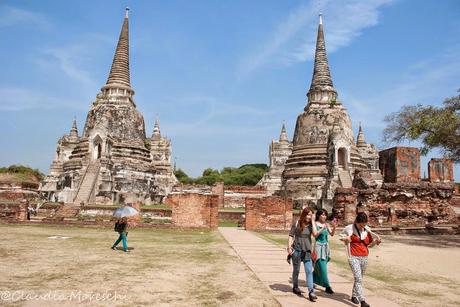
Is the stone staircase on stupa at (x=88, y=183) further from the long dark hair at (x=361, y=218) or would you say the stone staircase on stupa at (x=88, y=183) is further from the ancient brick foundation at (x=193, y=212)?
the long dark hair at (x=361, y=218)

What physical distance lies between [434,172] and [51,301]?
32.9 m

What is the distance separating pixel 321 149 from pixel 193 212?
1907 centimetres

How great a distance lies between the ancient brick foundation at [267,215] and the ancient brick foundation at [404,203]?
11.4 feet

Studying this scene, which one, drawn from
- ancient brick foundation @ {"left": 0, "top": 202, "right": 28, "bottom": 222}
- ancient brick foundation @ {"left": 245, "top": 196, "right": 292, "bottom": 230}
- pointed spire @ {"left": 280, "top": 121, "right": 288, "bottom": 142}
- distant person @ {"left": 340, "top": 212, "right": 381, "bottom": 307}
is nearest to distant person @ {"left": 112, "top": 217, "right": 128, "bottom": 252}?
distant person @ {"left": 340, "top": 212, "right": 381, "bottom": 307}

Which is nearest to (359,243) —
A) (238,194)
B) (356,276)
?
(356,276)

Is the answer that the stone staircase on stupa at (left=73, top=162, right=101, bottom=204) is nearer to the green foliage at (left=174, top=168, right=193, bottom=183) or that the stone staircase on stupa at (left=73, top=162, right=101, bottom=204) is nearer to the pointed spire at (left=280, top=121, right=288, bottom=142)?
the pointed spire at (left=280, top=121, right=288, bottom=142)

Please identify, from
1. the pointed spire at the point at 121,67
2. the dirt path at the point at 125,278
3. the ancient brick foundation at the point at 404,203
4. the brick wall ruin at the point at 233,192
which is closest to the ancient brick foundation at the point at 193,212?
the ancient brick foundation at the point at 404,203

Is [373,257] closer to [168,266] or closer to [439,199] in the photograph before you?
[168,266]

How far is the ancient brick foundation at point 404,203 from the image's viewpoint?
18.9 m

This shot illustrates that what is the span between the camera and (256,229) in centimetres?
1678

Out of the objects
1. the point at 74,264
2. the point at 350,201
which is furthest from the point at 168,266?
the point at 350,201

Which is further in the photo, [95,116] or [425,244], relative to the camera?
[95,116]

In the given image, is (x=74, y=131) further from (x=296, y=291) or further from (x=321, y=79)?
(x=296, y=291)

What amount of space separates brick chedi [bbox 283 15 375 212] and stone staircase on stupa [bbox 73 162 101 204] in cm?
1534
